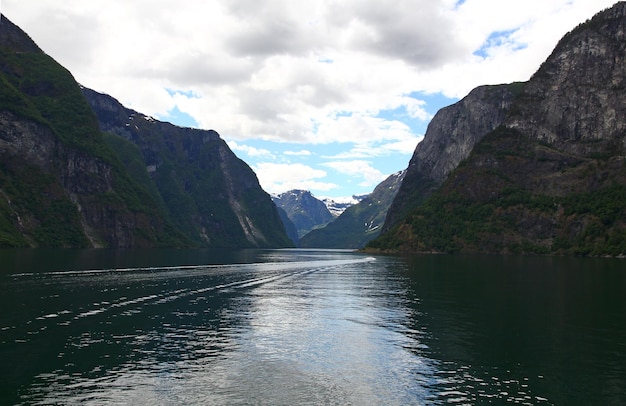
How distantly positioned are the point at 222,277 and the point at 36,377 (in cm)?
8564

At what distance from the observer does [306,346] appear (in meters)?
49.4

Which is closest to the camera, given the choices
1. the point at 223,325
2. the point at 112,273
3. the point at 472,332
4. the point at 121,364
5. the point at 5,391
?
the point at 5,391

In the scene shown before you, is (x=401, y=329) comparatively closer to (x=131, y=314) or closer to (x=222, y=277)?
(x=131, y=314)

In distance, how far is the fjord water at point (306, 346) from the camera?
3544 centimetres

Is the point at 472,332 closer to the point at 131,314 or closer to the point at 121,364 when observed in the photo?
the point at 121,364

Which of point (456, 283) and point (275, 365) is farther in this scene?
point (456, 283)

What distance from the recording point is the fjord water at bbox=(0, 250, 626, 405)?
35438mm

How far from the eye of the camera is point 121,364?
137 ft

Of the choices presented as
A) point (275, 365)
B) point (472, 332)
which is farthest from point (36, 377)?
point (472, 332)

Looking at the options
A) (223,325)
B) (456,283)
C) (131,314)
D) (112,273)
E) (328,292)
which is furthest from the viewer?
(112,273)

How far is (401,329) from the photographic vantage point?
193 feet

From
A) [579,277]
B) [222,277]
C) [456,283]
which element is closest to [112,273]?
[222,277]

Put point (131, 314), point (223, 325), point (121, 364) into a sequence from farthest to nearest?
1. point (131, 314)
2. point (223, 325)
3. point (121, 364)

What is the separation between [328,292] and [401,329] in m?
38.1
